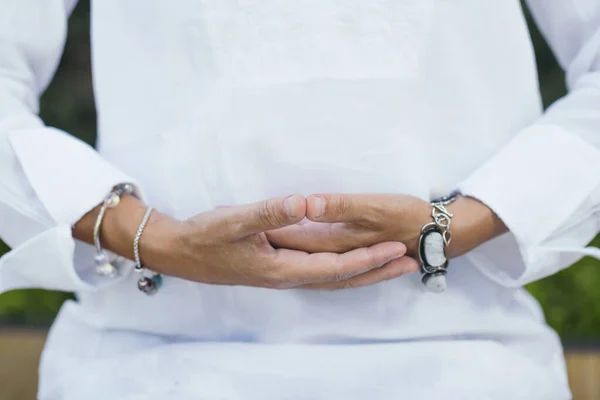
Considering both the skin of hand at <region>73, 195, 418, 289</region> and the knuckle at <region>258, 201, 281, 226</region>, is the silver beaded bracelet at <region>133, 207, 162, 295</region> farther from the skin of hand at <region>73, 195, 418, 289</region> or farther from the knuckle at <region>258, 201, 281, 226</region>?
the knuckle at <region>258, 201, 281, 226</region>

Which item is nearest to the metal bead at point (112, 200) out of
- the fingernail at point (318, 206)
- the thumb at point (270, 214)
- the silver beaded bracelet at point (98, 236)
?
the silver beaded bracelet at point (98, 236)

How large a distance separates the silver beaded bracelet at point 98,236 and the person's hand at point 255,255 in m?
0.07

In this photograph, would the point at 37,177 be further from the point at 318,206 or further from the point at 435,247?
the point at 435,247

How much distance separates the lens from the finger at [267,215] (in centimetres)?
87

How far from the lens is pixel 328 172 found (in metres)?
1.04

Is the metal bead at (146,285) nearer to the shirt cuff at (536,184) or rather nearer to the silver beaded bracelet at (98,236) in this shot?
the silver beaded bracelet at (98,236)

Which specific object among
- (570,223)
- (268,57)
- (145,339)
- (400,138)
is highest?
(268,57)

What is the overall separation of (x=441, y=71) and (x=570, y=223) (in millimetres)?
296

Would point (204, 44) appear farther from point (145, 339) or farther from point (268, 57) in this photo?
point (145, 339)

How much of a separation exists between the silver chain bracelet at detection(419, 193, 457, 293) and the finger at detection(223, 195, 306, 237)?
0.21 metres

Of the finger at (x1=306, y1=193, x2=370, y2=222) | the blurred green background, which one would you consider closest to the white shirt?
the finger at (x1=306, y1=193, x2=370, y2=222)

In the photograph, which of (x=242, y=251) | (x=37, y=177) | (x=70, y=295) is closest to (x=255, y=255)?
(x=242, y=251)

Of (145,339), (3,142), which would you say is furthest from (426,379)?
(3,142)

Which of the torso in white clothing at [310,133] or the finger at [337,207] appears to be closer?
the finger at [337,207]
